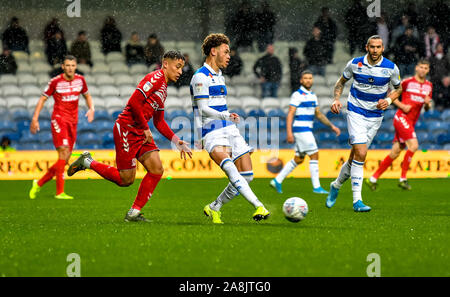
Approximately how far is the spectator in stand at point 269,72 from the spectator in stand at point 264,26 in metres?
0.60

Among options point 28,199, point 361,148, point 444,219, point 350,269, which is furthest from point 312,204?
point 350,269

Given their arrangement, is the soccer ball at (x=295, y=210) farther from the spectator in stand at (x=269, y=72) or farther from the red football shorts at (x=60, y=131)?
the spectator in stand at (x=269, y=72)

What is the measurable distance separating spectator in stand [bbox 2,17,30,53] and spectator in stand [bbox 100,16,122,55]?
1.96m

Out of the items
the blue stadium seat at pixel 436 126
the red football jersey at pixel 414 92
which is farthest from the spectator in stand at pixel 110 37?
the blue stadium seat at pixel 436 126

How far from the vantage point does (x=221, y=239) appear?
259 inches

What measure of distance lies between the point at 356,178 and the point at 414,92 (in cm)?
498

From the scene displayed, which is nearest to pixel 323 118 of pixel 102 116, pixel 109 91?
pixel 102 116

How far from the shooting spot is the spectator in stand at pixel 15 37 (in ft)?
61.0

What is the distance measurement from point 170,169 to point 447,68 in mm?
7998

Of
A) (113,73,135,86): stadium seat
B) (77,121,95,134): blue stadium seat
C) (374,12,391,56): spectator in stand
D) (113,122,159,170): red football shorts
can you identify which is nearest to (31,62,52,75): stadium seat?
(113,73,135,86): stadium seat

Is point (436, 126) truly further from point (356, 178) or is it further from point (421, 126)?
point (356, 178)

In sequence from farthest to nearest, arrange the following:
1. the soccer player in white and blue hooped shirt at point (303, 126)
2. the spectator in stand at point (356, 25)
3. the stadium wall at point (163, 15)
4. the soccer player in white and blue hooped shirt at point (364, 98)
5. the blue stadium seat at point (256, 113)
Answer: the stadium wall at point (163, 15)
the spectator in stand at point (356, 25)
the blue stadium seat at point (256, 113)
the soccer player in white and blue hooped shirt at point (303, 126)
the soccer player in white and blue hooped shirt at point (364, 98)

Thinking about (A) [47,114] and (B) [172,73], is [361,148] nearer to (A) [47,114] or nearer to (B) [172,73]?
(B) [172,73]

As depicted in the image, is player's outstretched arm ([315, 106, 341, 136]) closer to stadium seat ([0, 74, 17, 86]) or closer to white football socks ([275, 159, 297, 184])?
white football socks ([275, 159, 297, 184])
